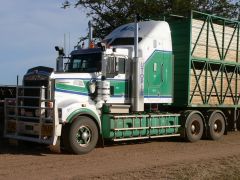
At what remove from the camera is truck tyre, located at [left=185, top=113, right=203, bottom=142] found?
1577 centimetres

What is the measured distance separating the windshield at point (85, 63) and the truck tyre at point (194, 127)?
410cm

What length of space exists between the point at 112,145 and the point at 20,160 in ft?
12.6

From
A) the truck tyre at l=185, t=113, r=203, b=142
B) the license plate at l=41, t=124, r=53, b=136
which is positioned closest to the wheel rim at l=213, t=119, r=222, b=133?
the truck tyre at l=185, t=113, r=203, b=142

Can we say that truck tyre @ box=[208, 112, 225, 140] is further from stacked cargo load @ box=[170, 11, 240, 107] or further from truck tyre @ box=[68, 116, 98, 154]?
truck tyre @ box=[68, 116, 98, 154]

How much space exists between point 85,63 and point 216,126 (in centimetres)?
594

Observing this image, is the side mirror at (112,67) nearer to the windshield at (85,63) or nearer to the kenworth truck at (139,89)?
the kenworth truck at (139,89)

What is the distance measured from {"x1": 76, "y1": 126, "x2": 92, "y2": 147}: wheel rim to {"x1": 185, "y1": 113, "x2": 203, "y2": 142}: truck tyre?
4.36 meters

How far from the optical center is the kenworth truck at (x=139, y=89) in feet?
40.7

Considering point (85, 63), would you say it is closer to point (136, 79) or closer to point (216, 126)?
point (136, 79)

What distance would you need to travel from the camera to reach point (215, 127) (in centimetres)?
1702

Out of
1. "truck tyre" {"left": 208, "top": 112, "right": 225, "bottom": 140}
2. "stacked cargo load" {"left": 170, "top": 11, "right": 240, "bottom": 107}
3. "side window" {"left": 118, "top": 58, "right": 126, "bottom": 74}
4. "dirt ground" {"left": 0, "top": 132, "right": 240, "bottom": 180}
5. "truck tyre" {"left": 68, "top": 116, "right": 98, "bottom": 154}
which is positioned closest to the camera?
"dirt ground" {"left": 0, "top": 132, "right": 240, "bottom": 180}

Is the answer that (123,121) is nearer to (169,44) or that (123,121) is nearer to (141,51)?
(141,51)

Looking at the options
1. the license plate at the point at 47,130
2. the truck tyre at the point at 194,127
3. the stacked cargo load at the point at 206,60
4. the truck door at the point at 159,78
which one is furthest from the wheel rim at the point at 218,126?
the license plate at the point at 47,130


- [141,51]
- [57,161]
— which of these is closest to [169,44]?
[141,51]
